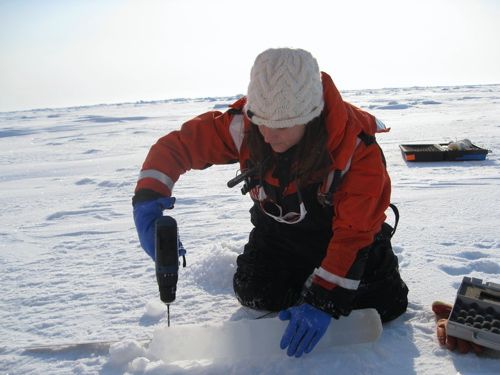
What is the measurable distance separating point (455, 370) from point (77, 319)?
1421mm

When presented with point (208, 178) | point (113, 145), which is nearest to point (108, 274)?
point (208, 178)

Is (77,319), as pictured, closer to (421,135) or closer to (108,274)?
(108,274)

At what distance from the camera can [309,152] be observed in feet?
4.52

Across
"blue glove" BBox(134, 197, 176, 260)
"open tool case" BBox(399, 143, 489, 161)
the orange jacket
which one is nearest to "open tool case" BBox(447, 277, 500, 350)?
the orange jacket

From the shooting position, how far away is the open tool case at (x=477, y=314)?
1.34 m

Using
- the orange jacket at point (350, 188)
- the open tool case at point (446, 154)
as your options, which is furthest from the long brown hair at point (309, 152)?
the open tool case at point (446, 154)

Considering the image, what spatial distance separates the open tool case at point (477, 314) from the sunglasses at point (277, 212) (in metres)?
0.63

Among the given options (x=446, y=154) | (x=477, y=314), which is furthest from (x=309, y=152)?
(x=446, y=154)

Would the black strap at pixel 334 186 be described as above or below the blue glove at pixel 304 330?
above

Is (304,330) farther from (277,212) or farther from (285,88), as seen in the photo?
(285,88)

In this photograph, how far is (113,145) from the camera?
28.6 ft

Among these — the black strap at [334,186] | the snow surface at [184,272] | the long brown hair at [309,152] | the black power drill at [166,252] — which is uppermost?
the long brown hair at [309,152]

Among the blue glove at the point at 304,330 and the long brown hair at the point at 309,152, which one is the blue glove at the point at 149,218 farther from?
the blue glove at the point at 304,330

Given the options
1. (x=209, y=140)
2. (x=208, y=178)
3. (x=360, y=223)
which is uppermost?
(x=209, y=140)
